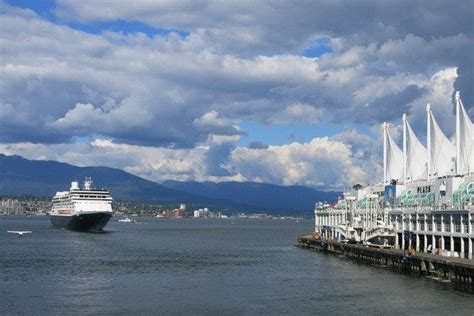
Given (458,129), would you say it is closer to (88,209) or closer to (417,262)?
(417,262)

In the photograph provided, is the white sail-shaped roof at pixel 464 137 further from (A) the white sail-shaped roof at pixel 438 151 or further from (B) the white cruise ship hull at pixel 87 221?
(B) the white cruise ship hull at pixel 87 221

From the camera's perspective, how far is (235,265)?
3632 inches

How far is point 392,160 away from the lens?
12962cm

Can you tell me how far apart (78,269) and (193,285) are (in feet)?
65.4

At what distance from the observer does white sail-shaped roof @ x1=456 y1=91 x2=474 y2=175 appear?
98.6 meters

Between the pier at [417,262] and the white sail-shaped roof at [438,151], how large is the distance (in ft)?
57.5

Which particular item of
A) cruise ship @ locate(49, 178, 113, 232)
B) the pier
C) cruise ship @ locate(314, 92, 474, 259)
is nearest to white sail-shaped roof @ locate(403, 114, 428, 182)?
cruise ship @ locate(314, 92, 474, 259)

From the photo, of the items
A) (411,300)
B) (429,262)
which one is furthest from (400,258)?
(411,300)

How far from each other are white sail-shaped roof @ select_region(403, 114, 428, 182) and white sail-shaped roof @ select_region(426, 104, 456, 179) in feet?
26.6

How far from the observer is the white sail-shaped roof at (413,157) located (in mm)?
118750

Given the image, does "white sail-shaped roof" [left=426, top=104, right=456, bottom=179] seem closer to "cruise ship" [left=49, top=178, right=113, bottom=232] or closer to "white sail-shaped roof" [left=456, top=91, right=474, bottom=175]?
"white sail-shaped roof" [left=456, top=91, right=474, bottom=175]

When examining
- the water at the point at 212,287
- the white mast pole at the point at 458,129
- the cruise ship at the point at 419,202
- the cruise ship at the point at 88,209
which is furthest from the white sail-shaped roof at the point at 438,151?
the cruise ship at the point at 88,209

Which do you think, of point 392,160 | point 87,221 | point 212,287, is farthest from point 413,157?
point 87,221

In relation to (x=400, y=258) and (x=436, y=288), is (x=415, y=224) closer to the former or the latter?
(x=400, y=258)
